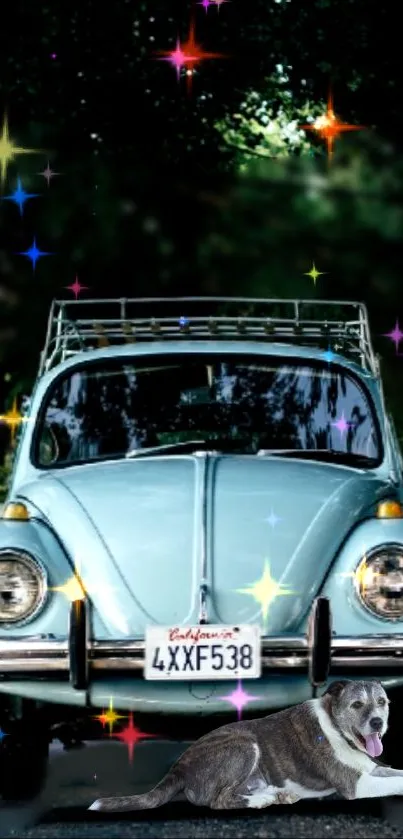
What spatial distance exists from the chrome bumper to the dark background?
8299mm

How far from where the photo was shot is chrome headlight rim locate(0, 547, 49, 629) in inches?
208

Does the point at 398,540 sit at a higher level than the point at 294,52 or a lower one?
lower

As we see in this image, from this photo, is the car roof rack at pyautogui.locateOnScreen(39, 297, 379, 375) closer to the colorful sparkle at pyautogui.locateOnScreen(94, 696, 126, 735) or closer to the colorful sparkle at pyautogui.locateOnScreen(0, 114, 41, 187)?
the colorful sparkle at pyautogui.locateOnScreen(94, 696, 126, 735)

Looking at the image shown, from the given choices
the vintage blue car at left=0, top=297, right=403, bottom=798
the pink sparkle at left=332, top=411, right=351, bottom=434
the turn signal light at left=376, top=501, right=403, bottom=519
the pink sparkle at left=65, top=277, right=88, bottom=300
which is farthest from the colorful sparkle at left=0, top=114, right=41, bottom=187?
the turn signal light at left=376, top=501, right=403, bottom=519

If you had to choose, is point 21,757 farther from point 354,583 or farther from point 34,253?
point 34,253

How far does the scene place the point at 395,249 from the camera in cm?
1452

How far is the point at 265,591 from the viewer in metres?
5.32

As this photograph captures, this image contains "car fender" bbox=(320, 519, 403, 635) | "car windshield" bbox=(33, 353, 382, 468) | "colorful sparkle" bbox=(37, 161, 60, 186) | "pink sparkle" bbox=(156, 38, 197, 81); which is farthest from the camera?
"pink sparkle" bbox=(156, 38, 197, 81)

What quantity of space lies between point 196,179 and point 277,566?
11912mm

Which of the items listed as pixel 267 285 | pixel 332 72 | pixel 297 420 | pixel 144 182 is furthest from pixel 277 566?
pixel 332 72

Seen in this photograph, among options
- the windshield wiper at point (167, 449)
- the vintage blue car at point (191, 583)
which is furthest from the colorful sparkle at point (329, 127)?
the vintage blue car at point (191, 583)

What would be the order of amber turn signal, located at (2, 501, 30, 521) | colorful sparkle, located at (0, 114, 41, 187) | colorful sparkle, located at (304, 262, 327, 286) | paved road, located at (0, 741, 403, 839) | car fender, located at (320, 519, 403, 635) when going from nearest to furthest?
paved road, located at (0, 741, 403, 839), car fender, located at (320, 519, 403, 635), amber turn signal, located at (2, 501, 30, 521), colorful sparkle, located at (304, 262, 327, 286), colorful sparkle, located at (0, 114, 41, 187)

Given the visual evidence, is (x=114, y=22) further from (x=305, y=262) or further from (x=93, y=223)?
(x=305, y=262)

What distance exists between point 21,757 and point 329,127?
13.4 metres
